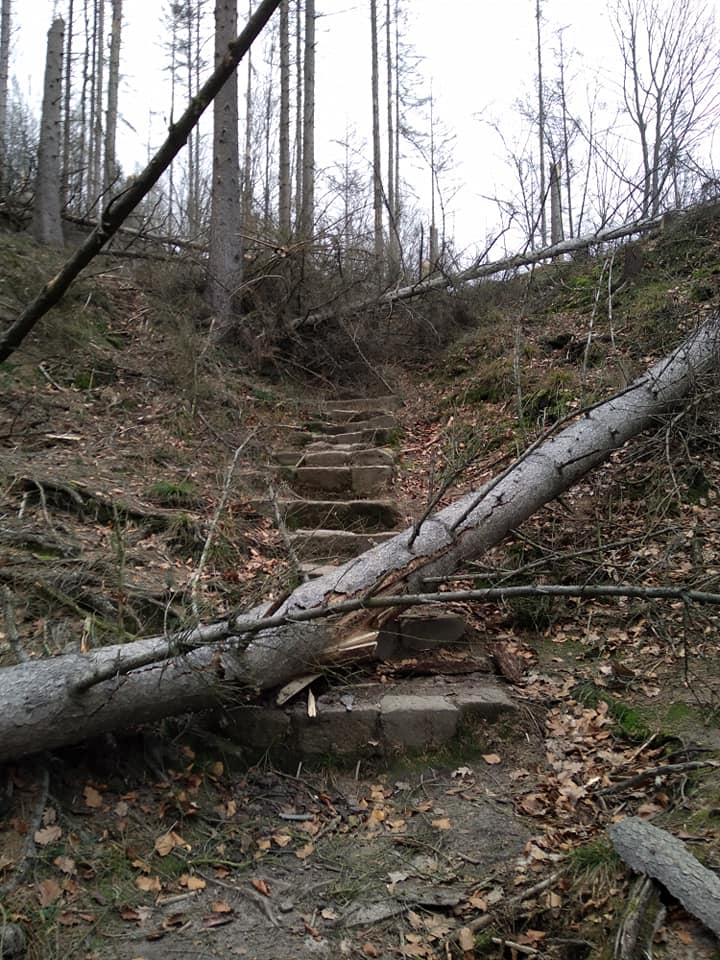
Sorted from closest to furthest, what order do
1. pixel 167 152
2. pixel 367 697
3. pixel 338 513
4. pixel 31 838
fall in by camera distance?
pixel 167 152
pixel 31 838
pixel 367 697
pixel 338 513

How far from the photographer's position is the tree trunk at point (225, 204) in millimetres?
9078

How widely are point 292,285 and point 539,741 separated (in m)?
7.19

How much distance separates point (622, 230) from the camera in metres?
9.57

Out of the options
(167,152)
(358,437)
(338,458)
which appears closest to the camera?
(167,152)

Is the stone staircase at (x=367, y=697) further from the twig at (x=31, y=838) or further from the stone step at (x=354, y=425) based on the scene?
the stone step at (x=354, y=425)

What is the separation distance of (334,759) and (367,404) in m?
5.88

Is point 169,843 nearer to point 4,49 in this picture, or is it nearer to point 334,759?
point 334,759

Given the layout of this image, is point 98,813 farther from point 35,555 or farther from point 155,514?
point 155,514

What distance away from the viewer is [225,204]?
29.7 feet

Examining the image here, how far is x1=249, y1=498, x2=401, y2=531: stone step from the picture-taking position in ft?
18.9

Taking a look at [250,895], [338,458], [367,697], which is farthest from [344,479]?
[250,895]

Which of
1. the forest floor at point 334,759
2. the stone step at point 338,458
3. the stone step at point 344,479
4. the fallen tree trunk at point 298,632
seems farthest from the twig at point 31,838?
the stone step at point 338,458

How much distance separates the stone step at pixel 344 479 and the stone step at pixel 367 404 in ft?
7.42

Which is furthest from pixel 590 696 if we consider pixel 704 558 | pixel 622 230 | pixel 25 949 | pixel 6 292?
pixel 622 230
